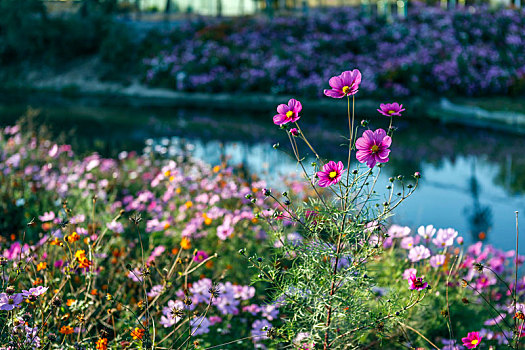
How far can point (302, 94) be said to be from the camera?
1508 cm

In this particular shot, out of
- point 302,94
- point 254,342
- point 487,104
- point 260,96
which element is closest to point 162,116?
point 260,96

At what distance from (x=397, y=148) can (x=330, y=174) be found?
7.43m

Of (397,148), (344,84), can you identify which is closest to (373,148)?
(344,84)

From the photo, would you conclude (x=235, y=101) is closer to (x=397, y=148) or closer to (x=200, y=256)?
(x=397, y=148)

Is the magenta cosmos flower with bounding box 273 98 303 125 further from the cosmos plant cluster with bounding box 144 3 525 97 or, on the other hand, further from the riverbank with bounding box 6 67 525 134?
the cosmos plant cluster with bounding box 144 3 525 97

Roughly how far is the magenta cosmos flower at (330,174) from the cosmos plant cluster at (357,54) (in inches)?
504

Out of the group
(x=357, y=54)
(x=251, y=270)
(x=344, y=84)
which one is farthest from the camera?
(x=357, y=54)

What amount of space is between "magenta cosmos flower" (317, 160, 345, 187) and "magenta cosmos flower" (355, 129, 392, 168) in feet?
0.27

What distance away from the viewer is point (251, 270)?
3.70 meters

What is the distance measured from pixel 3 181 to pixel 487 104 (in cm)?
1072

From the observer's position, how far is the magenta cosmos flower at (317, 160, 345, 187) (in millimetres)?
1790

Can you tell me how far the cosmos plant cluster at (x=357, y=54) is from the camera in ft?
48.6

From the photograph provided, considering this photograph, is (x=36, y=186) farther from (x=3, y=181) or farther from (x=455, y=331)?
(x=455, y=331)

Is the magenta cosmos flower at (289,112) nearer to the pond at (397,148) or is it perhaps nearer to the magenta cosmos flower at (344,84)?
the magenta cosmos flower at (344,84)
